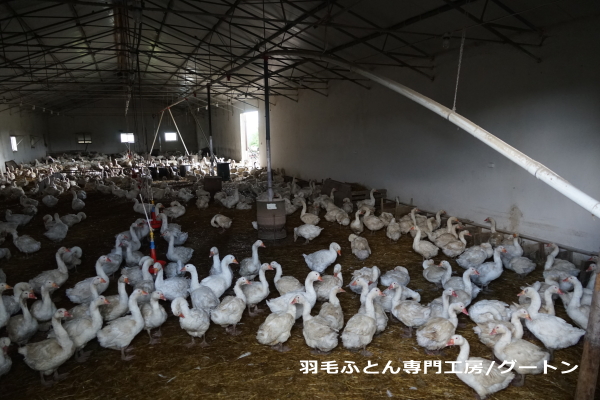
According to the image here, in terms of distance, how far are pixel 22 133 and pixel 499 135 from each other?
1294 inches

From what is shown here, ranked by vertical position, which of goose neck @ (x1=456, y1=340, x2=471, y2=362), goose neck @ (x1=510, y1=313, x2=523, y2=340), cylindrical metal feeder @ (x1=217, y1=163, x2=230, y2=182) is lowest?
goose neck @ (x1=456, y1=340, x2=471, y2=362)

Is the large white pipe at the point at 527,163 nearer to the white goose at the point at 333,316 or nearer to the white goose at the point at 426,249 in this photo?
the white goose at the point at 333,316

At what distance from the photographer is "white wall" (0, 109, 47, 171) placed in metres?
24.7

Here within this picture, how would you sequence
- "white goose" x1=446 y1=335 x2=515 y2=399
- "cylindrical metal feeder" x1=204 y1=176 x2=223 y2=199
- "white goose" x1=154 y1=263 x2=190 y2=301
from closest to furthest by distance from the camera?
"white goose" x1=446 y1=335 x2=515 y2=399
"white goose" x1=154 y1=263 x2=190 y2=301
"cylindrical metal feeder" x1=204 y1=176 x2=223 y2=199

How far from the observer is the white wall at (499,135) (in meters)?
7.53

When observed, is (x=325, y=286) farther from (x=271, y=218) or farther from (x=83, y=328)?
(x=271, y=218)

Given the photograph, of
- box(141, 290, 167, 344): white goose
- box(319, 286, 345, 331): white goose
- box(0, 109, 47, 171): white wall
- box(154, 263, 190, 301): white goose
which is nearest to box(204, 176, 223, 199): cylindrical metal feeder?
box(154, 263, 190, 301): white goose

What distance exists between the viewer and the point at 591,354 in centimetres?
324

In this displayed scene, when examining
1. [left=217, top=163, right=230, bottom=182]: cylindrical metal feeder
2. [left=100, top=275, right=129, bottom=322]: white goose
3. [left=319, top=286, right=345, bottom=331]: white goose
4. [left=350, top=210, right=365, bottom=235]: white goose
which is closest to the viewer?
[left=319, top=286, right=345, bottom=331]: white goose

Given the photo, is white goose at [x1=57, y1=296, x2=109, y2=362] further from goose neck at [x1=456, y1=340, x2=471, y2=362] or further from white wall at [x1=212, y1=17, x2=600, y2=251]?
white wall at [x1=212, y1=17, x2=600, y2=251]

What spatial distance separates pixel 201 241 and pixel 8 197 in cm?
1146

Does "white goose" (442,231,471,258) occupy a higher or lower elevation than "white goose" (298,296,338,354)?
higher

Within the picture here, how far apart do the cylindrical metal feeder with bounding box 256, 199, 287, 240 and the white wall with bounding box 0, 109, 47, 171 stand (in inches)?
872

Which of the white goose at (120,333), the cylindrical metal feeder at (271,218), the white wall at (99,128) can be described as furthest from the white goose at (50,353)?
the white wall at (99,128)
